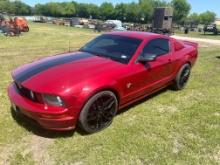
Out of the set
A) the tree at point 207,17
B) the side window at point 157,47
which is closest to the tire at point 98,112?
the side window at point 157,47

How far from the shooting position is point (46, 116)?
3.67 meters

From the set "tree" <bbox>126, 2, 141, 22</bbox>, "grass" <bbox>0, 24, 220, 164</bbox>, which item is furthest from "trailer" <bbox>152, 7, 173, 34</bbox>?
"tree" <bbox>126, 2, 141, 22</bbox>

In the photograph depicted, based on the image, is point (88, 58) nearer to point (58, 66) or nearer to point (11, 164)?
point (58, 66)

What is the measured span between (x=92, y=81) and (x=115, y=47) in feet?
4.28

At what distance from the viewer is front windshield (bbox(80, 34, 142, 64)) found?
4.74m

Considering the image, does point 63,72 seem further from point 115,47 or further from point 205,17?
point 205,17

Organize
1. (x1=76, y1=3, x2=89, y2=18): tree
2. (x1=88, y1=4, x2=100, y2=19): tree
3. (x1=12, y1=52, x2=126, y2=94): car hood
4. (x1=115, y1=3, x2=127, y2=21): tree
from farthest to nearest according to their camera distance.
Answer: (x1=76, y1=3, x2=89, y2=18): tree < (x1=88, y1=4, x2=100, y2=19): tree < (x1=115, y1=3, x2=127, y2=21): tree < (x1=12, y1=52, x2=126, y2=94): car hood

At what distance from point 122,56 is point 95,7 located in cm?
10611

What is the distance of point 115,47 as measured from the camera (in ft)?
16.4

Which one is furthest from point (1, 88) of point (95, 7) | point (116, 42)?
point (95, 7)

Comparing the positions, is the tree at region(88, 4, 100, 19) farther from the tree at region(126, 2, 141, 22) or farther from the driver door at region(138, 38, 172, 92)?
the driver door at region(138, 38, 172, 92)

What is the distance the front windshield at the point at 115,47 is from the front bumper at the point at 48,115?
57.8 inches

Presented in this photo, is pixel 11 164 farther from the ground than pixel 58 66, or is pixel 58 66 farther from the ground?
pixel 58 66

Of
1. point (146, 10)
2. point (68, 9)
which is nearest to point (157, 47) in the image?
point (146, 10)
